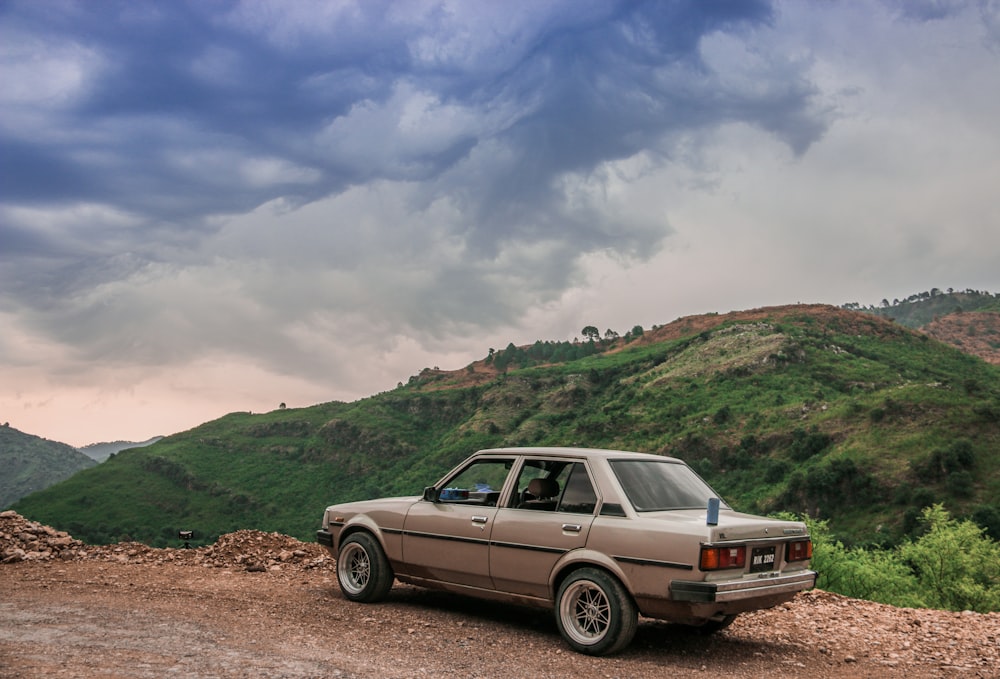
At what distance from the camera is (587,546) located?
6.14 meters

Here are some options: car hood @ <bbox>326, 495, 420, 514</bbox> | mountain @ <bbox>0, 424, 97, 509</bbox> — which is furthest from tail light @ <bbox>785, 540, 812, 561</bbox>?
mountain @ <bbox>0, 424, 97, 509</bbox>

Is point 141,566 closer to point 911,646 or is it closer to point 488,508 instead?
point 488,508

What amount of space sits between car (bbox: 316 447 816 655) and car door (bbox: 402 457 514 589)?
1cm

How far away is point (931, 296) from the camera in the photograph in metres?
192

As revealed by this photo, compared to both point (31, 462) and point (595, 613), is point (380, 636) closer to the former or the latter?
point (595, 613)

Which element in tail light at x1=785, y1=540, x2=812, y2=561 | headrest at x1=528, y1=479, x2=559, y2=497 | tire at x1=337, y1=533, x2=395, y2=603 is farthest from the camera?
tire at x1=337, y1=533, x2=395, y2=603

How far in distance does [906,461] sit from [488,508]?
179 ft

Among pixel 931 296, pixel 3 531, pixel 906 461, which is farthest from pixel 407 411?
pixel 931 296

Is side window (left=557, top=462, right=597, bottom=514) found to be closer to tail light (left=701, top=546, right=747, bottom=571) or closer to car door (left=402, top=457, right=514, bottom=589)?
car door (left=402, top=457, right=514, bottom=589)

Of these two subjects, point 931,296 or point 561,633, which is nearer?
point 561,633

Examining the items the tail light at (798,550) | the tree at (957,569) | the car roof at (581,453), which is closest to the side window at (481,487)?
the car roof at (581,453)

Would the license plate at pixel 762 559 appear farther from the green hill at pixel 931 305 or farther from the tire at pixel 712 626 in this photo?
the green hill at pixel 931 305

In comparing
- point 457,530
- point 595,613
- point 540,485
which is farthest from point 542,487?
point 595,613

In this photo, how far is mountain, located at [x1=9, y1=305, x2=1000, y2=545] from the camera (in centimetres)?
5247
